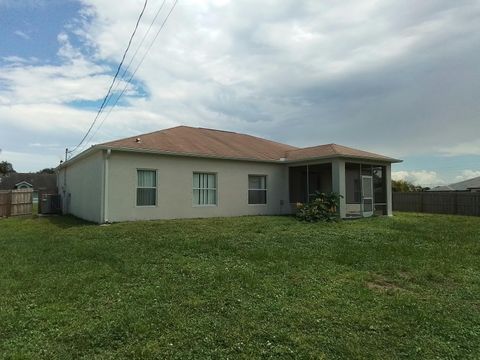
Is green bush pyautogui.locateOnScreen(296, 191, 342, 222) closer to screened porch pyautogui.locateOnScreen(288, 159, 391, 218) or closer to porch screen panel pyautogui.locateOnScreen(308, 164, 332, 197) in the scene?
screened porch pyautogui.locateOnScreen(288, 159, 391, 218)

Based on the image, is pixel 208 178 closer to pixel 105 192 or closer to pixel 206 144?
pixel 206 144

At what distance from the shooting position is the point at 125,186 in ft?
46.7

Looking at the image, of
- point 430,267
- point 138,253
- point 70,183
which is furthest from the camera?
point 70,183

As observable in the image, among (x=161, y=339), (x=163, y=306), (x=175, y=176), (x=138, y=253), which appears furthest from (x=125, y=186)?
(x=161, y=339)

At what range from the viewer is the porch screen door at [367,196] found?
1819 centimetres

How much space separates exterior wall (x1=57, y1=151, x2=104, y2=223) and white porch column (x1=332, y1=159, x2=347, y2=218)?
937cm

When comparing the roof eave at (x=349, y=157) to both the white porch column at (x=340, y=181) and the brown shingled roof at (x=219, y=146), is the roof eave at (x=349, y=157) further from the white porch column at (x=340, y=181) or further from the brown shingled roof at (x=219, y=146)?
the white porch column at (x=340, y=181)

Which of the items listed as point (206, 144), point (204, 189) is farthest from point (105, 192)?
point (206, 144)

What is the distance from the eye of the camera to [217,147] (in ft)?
59.2

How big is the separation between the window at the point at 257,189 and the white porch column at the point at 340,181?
3.33 metres

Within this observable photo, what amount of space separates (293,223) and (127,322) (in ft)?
33.7

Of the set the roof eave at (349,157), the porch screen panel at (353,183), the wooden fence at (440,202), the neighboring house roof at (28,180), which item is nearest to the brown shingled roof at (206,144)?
the roof eave at (349,157)

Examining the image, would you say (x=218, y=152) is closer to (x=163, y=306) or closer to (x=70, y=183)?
(x=70, y=183)

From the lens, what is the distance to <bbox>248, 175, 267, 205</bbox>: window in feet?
59.0
